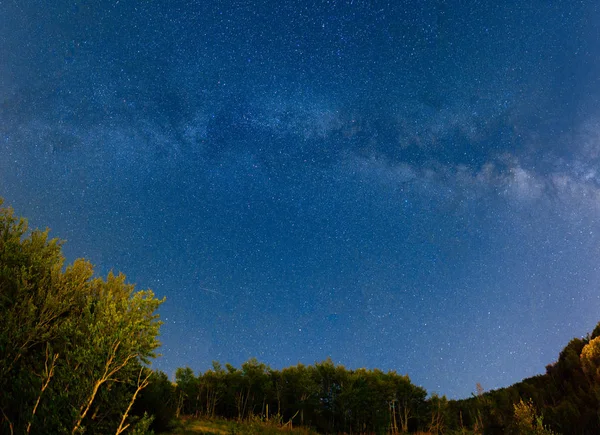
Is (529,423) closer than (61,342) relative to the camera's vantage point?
No

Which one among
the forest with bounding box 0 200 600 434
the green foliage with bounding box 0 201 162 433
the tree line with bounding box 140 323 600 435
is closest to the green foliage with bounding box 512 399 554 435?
the forest with bounding box 0 200 600 434

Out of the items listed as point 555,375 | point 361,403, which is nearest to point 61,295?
point 555,375

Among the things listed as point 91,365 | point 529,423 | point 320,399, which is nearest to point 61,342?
point 91,365

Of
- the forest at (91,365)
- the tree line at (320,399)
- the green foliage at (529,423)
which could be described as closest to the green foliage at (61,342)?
the forest at (91,365)

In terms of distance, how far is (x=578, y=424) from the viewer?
1611cm

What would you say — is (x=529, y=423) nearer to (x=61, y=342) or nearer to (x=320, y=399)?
(x=61, y=342)

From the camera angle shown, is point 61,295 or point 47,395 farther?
point 61,295

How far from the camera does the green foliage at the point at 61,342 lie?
930 cm

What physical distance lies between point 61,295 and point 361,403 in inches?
1621

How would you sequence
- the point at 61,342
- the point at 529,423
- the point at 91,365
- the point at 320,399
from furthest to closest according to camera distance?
the point at 320,399, the point at 529,423, the point at 61,342, the point at 91,365

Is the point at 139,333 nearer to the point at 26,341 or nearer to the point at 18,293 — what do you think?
the point at 26,341

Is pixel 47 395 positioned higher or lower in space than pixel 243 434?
higher

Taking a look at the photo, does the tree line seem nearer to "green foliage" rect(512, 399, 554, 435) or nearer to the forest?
the forest

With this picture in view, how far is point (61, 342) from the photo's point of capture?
44.5 feet
